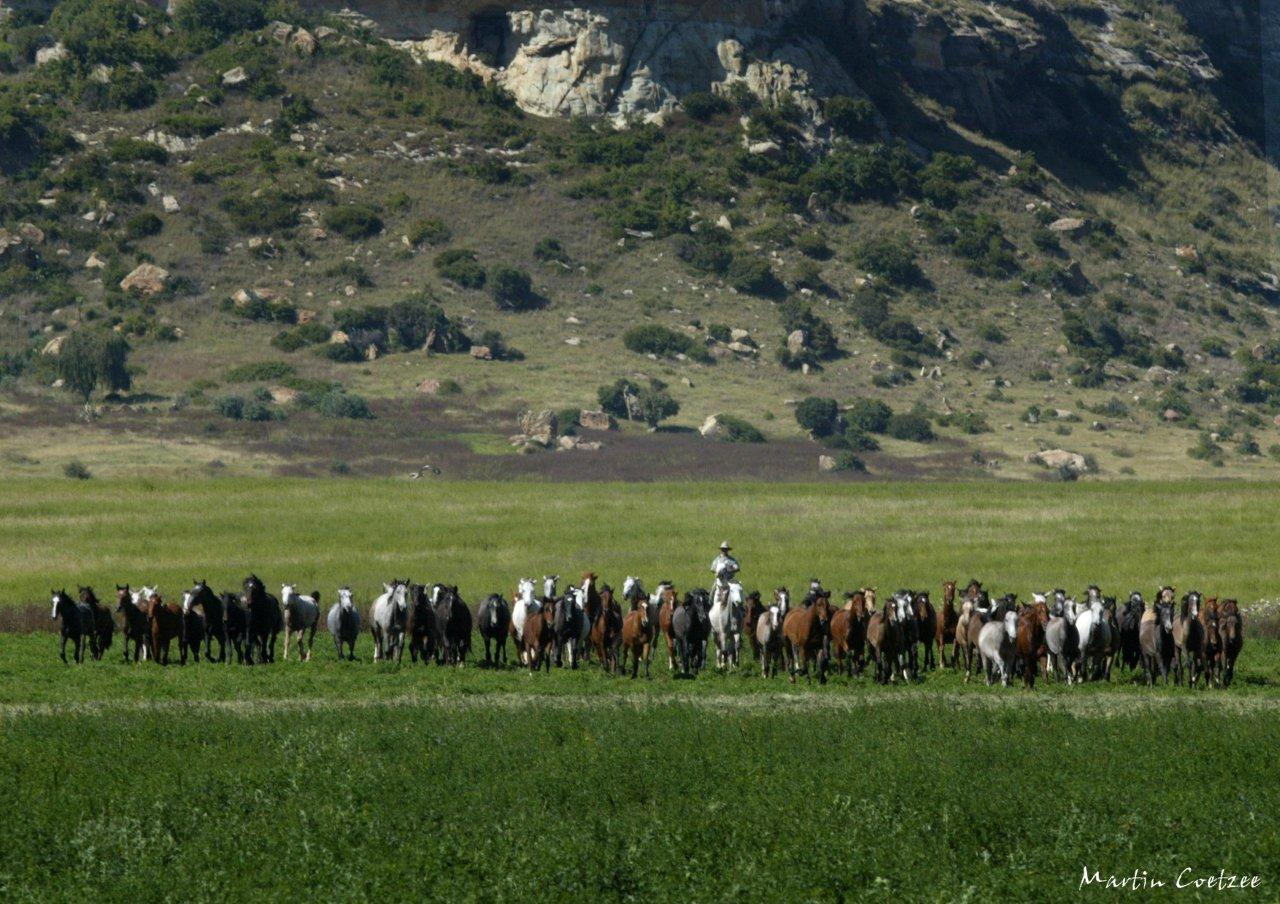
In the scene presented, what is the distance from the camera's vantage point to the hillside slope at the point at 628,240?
114m

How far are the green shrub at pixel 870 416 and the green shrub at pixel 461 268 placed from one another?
28737 mm

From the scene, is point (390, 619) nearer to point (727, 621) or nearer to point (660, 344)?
point (727, 621)

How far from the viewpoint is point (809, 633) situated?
109ft

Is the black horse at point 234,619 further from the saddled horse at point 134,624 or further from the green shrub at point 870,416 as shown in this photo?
the green shrub at point 870,416

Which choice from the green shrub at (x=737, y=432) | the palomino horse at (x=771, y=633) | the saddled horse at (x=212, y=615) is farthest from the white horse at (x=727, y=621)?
the green shrub at (x=737, y=432)

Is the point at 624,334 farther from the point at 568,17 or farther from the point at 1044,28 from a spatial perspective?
the point at 1044,28

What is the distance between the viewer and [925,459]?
111 meters

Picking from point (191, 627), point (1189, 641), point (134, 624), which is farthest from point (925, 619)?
point (134, 624)

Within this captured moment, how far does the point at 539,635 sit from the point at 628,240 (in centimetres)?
11004

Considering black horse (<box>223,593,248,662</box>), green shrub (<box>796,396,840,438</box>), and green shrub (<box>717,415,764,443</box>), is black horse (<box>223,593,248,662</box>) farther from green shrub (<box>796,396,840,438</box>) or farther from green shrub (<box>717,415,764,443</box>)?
green shrub (<box>796,396,840,438</box>)

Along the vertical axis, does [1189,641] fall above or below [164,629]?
above

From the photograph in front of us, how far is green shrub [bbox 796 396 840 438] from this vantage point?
115 m

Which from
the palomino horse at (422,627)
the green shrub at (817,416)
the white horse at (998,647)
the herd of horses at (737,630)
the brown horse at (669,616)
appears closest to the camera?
the white horse at (998,647)

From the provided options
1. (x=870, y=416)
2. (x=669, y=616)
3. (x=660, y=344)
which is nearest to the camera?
(x=669, y=616)
